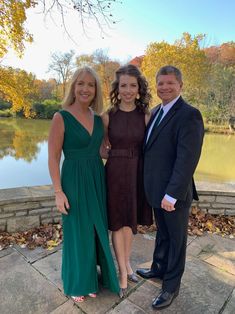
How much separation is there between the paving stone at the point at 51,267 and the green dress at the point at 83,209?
0.80ft

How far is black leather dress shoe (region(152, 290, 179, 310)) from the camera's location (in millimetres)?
1785

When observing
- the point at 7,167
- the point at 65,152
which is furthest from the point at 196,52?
the point at 65,152

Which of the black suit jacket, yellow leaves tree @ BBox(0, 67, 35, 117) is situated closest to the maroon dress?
the black suit jacket

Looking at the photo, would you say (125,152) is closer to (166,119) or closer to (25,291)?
(166,119)

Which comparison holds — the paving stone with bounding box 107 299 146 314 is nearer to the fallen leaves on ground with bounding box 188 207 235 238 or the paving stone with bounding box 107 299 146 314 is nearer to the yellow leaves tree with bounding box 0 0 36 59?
the fallen leaves on ground with bounding box 188 207 235 238

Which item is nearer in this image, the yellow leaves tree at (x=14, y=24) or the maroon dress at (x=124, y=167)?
the maroon dress at (x=124, y=167)

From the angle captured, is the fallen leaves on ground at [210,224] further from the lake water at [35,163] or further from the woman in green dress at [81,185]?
the lake water at [35,163]

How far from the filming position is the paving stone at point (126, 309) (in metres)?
1.75

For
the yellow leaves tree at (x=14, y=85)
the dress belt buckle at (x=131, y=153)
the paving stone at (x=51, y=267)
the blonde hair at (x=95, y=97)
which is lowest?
the paving stone at (x=51, y=267)

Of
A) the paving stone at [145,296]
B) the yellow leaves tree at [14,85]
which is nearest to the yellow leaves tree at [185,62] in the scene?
the yellow leaves tree at [14,85]

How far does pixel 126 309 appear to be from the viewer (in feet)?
5.80

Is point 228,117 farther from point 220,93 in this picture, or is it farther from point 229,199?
point 229,199

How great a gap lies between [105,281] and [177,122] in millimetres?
1337

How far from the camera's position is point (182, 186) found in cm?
158
